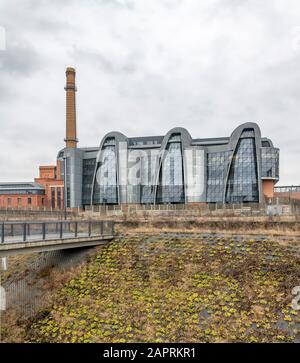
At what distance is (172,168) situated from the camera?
65188 mm

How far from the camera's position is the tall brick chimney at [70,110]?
6750cm

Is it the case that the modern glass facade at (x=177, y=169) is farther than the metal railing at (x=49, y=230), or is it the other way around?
the modern glass facade at (x=177, y=169)

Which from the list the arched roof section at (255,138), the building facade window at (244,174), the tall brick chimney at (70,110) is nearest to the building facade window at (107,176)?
the tall brick chimney at (70,110)

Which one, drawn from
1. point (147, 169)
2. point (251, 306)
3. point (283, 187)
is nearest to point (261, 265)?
point (251, 306)

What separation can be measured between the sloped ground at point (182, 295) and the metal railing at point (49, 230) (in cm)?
192

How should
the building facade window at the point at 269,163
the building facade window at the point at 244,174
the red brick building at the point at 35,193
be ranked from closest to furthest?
the building facade window at the point at 269,163, the building facade window at the point at 244,174, the red brick building at the point at 35,193

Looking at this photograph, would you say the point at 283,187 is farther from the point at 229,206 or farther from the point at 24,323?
the point at 24,323

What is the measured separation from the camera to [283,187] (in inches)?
3182

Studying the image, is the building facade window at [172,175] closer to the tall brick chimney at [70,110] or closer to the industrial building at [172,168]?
the industrial building at [172,168]

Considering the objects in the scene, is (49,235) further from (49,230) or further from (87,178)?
(87,178)

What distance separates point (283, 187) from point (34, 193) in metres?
63.1

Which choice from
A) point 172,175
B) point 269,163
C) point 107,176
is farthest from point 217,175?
point 107,176
